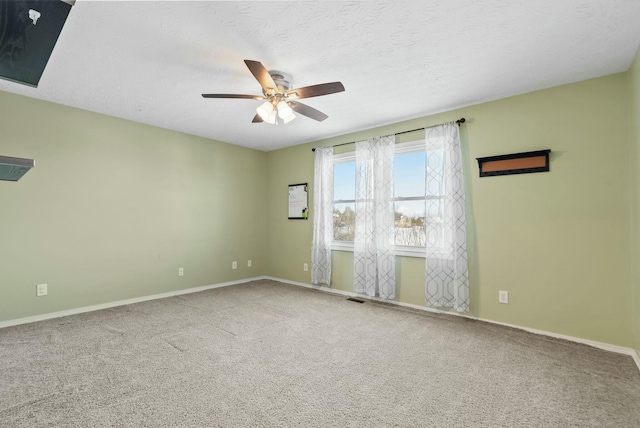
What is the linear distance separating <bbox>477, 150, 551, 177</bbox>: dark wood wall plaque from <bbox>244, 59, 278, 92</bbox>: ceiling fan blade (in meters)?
2.48

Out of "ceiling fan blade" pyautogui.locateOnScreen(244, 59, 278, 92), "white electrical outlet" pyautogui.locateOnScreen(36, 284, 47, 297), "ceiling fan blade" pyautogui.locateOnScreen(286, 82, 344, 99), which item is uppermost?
"ceiling fan blade" pyautogui.locateOnScreen(244, 59, 278, 92)

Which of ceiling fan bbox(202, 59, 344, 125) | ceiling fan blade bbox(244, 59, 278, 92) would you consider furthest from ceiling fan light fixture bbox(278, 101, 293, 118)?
ceiling fan blade bbox(244, 59, 278, 92)

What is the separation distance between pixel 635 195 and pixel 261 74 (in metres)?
3.29

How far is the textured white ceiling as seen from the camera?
1950 millimetres

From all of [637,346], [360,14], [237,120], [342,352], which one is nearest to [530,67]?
[360,14]

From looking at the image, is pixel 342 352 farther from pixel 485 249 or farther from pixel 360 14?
pixel 360 14

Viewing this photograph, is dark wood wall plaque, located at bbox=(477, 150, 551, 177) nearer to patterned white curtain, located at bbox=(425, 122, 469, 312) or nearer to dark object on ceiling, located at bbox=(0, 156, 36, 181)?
patterned white curtain, located at bbox=(425, 122, 469, 312)

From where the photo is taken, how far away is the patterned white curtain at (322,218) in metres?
4.77

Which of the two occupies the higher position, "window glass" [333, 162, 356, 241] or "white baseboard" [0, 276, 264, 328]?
"window glass" [333, 162, 356, 241]

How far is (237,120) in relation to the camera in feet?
13.2

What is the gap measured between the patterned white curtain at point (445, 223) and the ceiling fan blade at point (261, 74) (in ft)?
7.15

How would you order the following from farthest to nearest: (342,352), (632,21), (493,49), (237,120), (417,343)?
(237,120), (417,343), (342,352), (493,49), (632,21)

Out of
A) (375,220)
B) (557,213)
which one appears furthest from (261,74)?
(557,213)

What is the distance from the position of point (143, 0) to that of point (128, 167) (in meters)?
2.75
